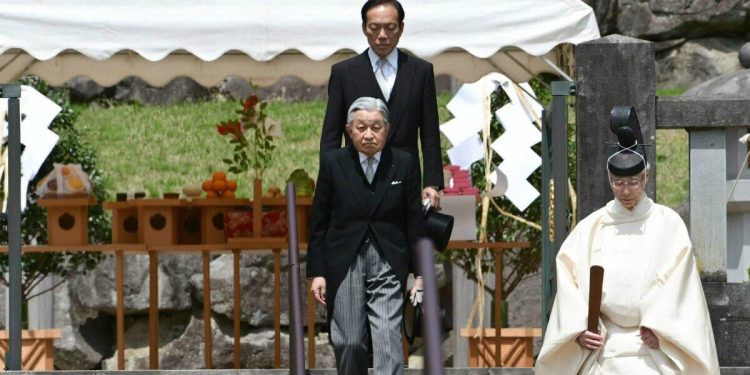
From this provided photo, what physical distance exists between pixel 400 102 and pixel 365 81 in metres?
0.18

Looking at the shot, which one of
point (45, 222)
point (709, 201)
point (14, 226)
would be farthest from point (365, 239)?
point (45, 222)

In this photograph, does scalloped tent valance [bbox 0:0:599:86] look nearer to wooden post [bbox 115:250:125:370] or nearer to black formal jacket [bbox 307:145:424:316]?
wooden post [bbox 115:250:125:370]

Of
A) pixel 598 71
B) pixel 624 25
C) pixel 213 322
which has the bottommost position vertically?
pixel 213 322

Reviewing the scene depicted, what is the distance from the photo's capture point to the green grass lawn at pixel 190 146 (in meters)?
17.5

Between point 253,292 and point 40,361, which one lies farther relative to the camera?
point 253,292

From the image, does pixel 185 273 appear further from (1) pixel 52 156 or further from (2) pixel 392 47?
(2) pixel 392 47

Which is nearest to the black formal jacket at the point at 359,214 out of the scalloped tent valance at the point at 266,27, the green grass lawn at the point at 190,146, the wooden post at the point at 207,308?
the scalloped tent valance at the point at 266,27

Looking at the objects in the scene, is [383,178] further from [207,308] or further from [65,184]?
[65,184]

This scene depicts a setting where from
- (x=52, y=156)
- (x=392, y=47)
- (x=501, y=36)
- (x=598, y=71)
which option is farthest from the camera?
(x=52, y=156)

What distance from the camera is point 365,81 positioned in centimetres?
752

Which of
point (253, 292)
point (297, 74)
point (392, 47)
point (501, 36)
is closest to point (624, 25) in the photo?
point (253, 292)

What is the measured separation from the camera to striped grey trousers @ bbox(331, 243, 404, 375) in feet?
22.7

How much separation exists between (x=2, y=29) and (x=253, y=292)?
19.8 ft

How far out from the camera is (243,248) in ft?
33.9
